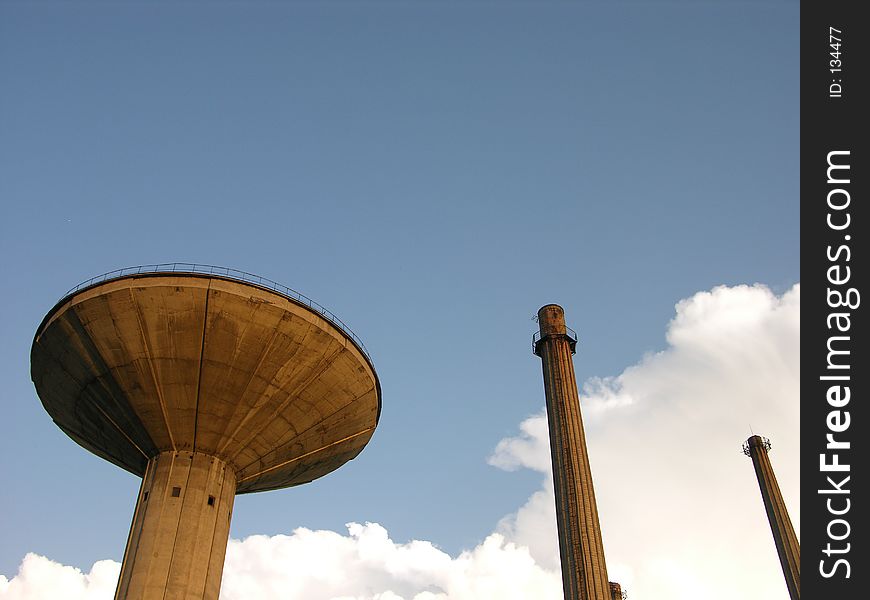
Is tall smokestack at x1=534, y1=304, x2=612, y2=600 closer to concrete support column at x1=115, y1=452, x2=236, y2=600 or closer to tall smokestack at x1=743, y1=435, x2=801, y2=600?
concrete support column at x1=115, y1=452, x2=236, y2=600

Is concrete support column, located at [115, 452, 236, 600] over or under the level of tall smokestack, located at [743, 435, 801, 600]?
under

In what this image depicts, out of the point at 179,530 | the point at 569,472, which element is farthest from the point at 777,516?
the point at 179,530

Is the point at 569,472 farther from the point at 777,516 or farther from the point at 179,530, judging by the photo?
the point at 777,516

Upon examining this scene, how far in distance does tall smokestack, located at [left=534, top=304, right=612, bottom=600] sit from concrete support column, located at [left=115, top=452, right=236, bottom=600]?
13.9 m

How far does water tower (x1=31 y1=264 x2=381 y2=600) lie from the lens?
21.9 meters

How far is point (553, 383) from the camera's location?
1320 inches

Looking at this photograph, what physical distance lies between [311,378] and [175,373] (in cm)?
Answer: 427

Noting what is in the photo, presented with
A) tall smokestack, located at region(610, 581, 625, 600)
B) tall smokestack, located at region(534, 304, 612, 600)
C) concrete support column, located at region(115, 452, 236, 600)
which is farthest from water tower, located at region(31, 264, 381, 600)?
tall smokestack, located at region(610, 581, 625, 600)

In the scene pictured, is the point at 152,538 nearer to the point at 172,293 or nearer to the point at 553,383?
the point at 172,293

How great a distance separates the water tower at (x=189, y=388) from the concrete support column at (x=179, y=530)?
34 millimetres
